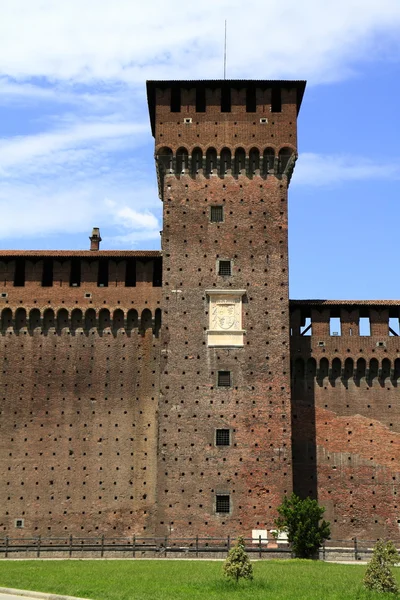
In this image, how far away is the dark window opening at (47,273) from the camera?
1293 inches

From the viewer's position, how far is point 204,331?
30.5 meters

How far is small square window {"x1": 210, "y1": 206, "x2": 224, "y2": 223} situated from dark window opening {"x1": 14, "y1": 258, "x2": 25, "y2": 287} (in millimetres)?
7684

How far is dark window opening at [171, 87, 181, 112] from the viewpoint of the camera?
33000 millimetres

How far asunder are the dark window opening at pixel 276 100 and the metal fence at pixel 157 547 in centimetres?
A: 1639

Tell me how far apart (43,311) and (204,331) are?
255 inches

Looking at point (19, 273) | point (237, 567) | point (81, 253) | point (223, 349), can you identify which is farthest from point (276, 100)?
point (237, 567)

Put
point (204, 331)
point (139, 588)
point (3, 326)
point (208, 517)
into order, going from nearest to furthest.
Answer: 1. point (139, 588)
2. point (208, 517)
3. point (204, 331)
4. point (3, 326)

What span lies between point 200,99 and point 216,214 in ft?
15.7

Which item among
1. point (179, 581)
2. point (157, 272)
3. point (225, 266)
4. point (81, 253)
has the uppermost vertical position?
point (81, 253)

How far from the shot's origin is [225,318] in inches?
1205

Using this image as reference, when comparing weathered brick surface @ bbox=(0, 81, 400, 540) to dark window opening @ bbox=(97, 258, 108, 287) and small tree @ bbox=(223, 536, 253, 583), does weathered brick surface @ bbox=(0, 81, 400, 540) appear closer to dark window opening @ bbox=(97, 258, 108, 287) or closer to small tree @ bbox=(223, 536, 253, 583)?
dark window opening @ bbox=(97, 258, 108, 287)

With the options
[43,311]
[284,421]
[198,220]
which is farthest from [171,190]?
[284,421]

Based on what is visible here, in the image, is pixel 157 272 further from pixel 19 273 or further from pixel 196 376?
pixel 19 273

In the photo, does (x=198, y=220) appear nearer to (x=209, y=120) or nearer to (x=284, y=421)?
(x=209, y=120)
